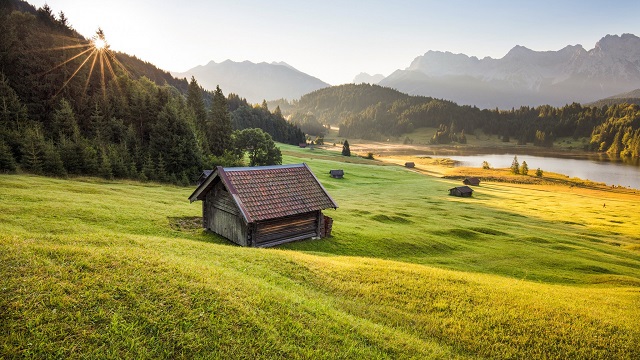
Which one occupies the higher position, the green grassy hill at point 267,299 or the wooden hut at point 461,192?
the green grassy hill at point 267,299

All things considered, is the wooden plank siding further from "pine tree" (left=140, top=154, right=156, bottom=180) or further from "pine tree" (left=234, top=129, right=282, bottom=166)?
"pine tree" (left=234, top=129, right=282, bottom=166)

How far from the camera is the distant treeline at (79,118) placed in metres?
43.5

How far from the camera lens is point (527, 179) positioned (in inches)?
4006

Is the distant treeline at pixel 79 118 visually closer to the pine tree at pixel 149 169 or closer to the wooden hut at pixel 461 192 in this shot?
the pine tree at pixel 149 169

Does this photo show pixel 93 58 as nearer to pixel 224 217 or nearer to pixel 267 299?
pixel 224 217

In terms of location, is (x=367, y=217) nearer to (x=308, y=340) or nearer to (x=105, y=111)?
(x=308, y=340)

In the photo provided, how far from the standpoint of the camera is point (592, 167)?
13688cm

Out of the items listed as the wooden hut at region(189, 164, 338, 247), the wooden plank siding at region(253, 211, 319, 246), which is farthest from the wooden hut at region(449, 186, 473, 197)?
the wooden plank siding at region(253, 211, 319, 246)

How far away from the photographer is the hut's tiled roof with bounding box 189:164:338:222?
22.5 m

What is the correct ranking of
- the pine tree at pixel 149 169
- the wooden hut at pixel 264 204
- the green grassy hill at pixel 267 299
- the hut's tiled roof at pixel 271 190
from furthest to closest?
the pine tree at pixel 149 169
the wooden hut at pixel 264 204
the hut's tiled roof at pixel 271 190
the green grassy hill at pixel 267 299

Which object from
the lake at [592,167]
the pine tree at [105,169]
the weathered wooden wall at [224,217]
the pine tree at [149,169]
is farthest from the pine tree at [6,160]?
the lake at [592,167]

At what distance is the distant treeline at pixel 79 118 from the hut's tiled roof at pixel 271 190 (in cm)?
2980

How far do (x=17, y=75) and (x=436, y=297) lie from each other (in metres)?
78.2

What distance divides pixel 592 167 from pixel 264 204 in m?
166
